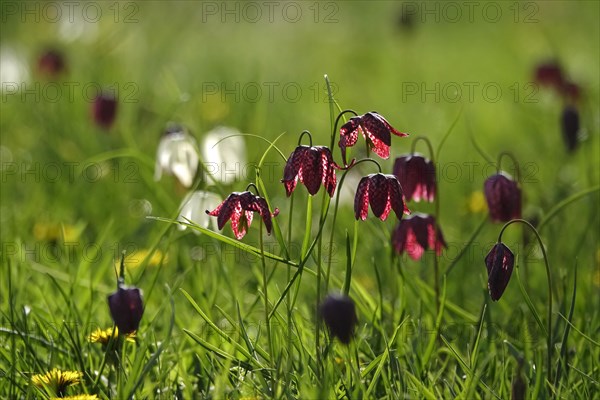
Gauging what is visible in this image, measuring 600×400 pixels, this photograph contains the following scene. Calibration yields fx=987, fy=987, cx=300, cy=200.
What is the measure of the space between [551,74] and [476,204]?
0.78 meters

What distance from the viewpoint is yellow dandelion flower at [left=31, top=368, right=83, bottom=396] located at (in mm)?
1644

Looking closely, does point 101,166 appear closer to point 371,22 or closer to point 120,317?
point 120,317

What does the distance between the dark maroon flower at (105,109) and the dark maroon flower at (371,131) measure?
149cm

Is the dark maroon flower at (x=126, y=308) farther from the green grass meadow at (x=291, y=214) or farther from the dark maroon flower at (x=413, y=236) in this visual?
the dark maroon flower at (x=413, y=236)

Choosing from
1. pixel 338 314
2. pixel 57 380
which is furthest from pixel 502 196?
pixel 57 380

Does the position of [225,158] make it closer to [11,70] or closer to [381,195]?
[381,195]

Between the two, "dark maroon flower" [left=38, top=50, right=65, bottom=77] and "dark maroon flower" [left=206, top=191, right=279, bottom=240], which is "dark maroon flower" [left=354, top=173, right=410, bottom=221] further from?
"dark maroon flower" [left=38, top=50, right=65, bottom=77]

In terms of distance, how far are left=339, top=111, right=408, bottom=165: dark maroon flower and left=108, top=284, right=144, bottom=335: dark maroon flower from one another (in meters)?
0.44

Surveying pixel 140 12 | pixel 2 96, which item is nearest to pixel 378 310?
pixel 2 96

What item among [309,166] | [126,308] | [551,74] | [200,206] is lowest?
[126,308]

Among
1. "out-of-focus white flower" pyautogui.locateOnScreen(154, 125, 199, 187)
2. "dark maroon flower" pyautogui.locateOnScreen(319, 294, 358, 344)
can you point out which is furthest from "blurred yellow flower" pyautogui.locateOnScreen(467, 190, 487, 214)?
"dark maroon flower" pyautogui.locateOnScreen(319, 294, 358, 344)

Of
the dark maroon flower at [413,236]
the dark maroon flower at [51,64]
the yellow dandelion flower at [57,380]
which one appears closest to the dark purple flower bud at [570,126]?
the dark maroon flower at [413,236]

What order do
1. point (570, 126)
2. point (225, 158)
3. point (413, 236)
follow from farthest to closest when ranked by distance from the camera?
point (225, 158) < point (570, 126) < point (413, 236)

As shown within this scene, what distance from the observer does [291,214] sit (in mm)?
1623
